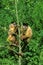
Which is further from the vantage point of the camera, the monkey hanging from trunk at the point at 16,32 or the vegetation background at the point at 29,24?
the vegetation background at the point at 29,24

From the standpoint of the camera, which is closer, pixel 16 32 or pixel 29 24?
pixel 16 32

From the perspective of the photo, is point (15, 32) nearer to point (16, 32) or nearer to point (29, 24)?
point (16, 32)

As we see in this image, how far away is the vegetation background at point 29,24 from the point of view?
5859 mm

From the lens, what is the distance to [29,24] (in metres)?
6.50

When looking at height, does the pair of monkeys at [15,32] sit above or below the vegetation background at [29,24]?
above

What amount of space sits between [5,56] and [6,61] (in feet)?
1.21

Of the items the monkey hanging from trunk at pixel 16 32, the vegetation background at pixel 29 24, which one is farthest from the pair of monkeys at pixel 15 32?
the vegetation background at pixel 29 24

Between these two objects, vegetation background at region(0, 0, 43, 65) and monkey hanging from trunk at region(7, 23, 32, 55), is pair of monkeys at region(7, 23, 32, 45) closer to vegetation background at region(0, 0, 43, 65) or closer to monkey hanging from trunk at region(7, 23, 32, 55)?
monkey hanging from trunk at region(7, 23, 32, 55)

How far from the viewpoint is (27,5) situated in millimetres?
6633

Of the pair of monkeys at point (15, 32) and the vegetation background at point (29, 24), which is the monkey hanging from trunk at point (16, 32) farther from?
the vegetation background at point (29, 24)

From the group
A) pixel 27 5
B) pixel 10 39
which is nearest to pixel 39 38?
pixel 27 5

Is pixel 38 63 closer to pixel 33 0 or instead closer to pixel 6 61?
pixel 6 61

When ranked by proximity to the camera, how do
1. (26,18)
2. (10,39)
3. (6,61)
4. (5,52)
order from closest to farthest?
(10,39)
(6,61)
(5,52)
(26,18)

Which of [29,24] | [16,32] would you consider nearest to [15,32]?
[16,32]
